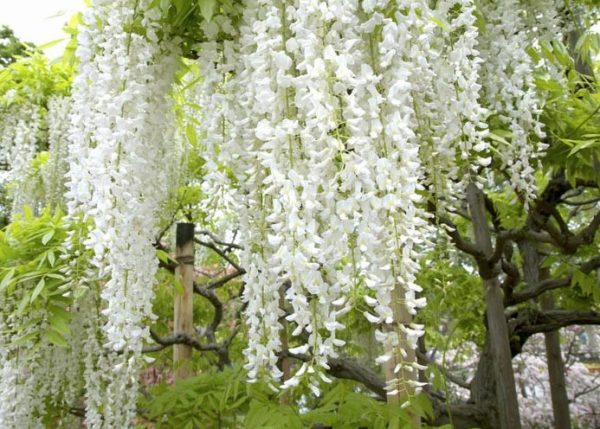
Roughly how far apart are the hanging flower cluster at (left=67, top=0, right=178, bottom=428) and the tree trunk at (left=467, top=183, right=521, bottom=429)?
64.4 inches

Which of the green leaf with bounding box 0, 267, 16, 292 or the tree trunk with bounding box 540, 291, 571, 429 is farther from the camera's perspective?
the tree trunk with bounding box 540, 291, 571, 429

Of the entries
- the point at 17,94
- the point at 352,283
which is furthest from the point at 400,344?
the point at 17,94

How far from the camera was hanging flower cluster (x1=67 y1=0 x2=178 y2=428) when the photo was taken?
1505 mm

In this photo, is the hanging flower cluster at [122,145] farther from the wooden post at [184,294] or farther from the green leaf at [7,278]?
the wooden post at [184,294]

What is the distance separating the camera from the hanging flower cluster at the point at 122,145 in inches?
59.2

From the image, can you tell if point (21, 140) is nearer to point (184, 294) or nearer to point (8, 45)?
point (184, 294)

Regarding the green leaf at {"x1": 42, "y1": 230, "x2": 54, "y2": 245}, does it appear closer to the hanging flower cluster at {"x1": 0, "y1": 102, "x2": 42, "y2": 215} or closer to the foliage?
the hanging flower cluster at {"x1": 0, "y1": 102, "x2": 42, "y2": 215}

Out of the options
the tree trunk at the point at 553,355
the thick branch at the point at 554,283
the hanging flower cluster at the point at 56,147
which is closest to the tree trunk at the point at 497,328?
the thick branch at the point at 554,283

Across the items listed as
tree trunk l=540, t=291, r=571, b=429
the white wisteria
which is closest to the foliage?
the white wisteria

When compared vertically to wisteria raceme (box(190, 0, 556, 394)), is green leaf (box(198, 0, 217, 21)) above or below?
above

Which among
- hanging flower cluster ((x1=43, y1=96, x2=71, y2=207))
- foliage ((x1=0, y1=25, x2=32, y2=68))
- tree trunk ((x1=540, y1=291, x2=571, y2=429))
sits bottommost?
tree trunk ((x1=540, y1=291, x2=571, y2=429))

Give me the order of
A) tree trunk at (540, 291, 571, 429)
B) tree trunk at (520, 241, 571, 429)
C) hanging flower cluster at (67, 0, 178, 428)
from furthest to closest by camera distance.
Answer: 1. tree trunk at (540, 291, 571, 429)
2. tree trunk at (520, 241, 571, 429)
3. hanging flower cluster at (67, 0, 178, 428)

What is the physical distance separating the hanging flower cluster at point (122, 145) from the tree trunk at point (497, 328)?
1636mm

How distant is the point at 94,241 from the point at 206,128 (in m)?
0.42
